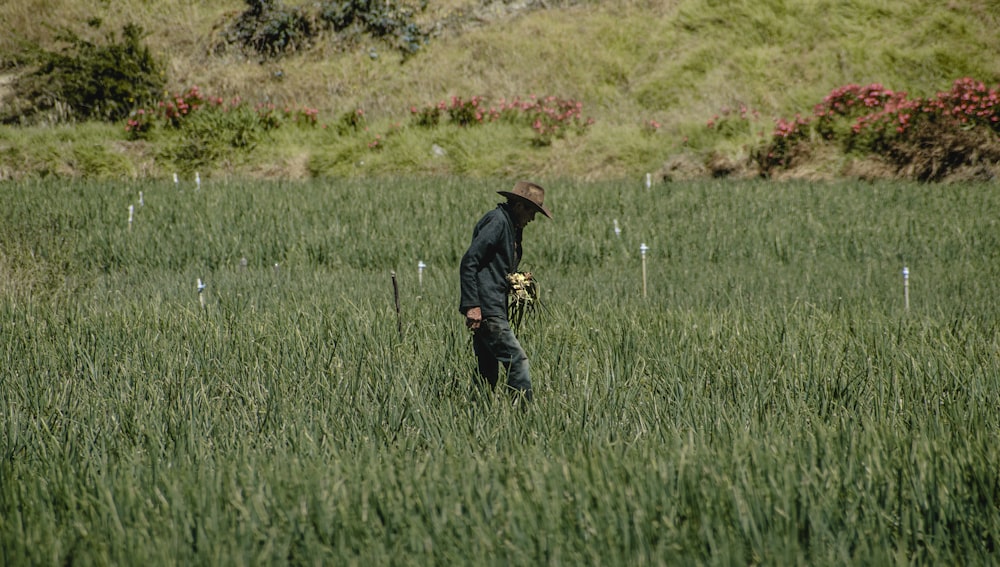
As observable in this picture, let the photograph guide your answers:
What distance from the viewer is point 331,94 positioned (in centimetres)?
2045

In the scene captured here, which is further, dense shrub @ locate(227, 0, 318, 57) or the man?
dense shrub @ locate(227, 0, 318, 57)

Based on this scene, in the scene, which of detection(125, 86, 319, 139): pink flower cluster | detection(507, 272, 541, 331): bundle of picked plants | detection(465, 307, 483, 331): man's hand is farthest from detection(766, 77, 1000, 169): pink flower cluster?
detection(465, 307, 483, 331): man's hand

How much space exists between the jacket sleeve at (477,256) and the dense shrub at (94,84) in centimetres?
1677

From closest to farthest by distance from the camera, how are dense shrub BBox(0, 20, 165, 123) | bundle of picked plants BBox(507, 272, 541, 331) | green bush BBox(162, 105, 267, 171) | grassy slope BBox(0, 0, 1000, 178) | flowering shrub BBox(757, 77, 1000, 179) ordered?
1. bundle of picked plants BBox(507, 272, 541, 331)
2. flowering shrub BBox(757, 77, 1000, 179)
3. grassy slope BBox(0, 0, 1000, 178)
4. green bush BBox(162, 105, 267, 171)
5. dense shrub BBox(0, 20, 165, 123)

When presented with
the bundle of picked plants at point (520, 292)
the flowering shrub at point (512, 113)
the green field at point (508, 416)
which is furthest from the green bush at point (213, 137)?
the bundle of picked plants at point (520, 292)

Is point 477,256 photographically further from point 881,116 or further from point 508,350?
point 881,116

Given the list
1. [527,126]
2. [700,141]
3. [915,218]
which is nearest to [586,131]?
[527,126]

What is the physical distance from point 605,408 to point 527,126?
14691mm

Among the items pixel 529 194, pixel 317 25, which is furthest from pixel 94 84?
pixel 529 194

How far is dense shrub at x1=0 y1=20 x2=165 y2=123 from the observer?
19078 millimetres

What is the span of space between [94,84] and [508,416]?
18.7 metres

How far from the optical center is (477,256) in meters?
4.69

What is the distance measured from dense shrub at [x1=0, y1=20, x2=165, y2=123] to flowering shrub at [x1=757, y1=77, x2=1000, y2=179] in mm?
13916

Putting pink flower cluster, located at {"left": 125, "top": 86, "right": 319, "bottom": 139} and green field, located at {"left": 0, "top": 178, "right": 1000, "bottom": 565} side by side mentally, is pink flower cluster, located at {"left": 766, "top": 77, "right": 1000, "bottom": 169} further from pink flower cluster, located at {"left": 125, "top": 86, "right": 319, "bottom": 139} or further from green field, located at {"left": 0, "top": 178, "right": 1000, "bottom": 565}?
pink flower cluster, located at {"left": 125, "top": 86, "right": 319, "bottom": 139}
